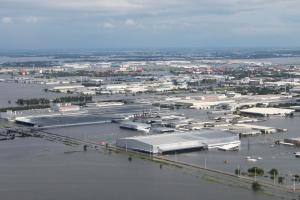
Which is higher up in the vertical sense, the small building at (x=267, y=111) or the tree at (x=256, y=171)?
the tree at (x=256, y=171)

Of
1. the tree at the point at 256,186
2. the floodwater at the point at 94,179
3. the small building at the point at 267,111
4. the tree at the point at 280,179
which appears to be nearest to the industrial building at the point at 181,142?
the floodwater at the point at 94,179

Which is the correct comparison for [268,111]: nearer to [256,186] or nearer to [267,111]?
[267,111]

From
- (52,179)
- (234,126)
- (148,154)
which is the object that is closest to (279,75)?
(234,126)

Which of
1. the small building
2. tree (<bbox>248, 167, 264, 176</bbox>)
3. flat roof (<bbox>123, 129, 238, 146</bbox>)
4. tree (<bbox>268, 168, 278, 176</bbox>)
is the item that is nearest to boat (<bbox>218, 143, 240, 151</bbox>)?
flat roof (<bbox>123, 129, 238, 146</bbox>)

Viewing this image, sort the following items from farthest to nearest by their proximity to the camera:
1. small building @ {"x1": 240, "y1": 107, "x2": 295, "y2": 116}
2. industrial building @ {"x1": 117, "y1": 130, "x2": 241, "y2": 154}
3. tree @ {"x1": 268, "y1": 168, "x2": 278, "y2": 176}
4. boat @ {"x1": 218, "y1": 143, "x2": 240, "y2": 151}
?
small building @ {"x1": 240, "y1": 107, "x2": 295, "y2": 116}, boat @ {"x1": 218, "y1": 143, "x2": 240, "y2": 151}, industrial building @ {"x1": 117, "y1": 130, "x2": 241, "y2": 154}, tree @ {"x1": 268, "y1": 168, "x2": 278, "y2": 176}

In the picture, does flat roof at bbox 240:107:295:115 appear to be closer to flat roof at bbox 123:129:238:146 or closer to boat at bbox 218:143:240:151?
flat roof at bbox 123:129:238:146

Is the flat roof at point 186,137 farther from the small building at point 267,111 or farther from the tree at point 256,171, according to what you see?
the small building at point 267,111

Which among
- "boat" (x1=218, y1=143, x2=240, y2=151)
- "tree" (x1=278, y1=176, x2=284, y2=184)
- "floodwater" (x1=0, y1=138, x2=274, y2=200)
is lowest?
"floodwater" (x1=0, y1=138, x2=274, y2=200)

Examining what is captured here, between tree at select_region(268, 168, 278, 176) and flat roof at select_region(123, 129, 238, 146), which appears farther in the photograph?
flat roof at select_region(123, 129, 238, 146)

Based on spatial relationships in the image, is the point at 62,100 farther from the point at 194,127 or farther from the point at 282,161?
the point at 282,161
